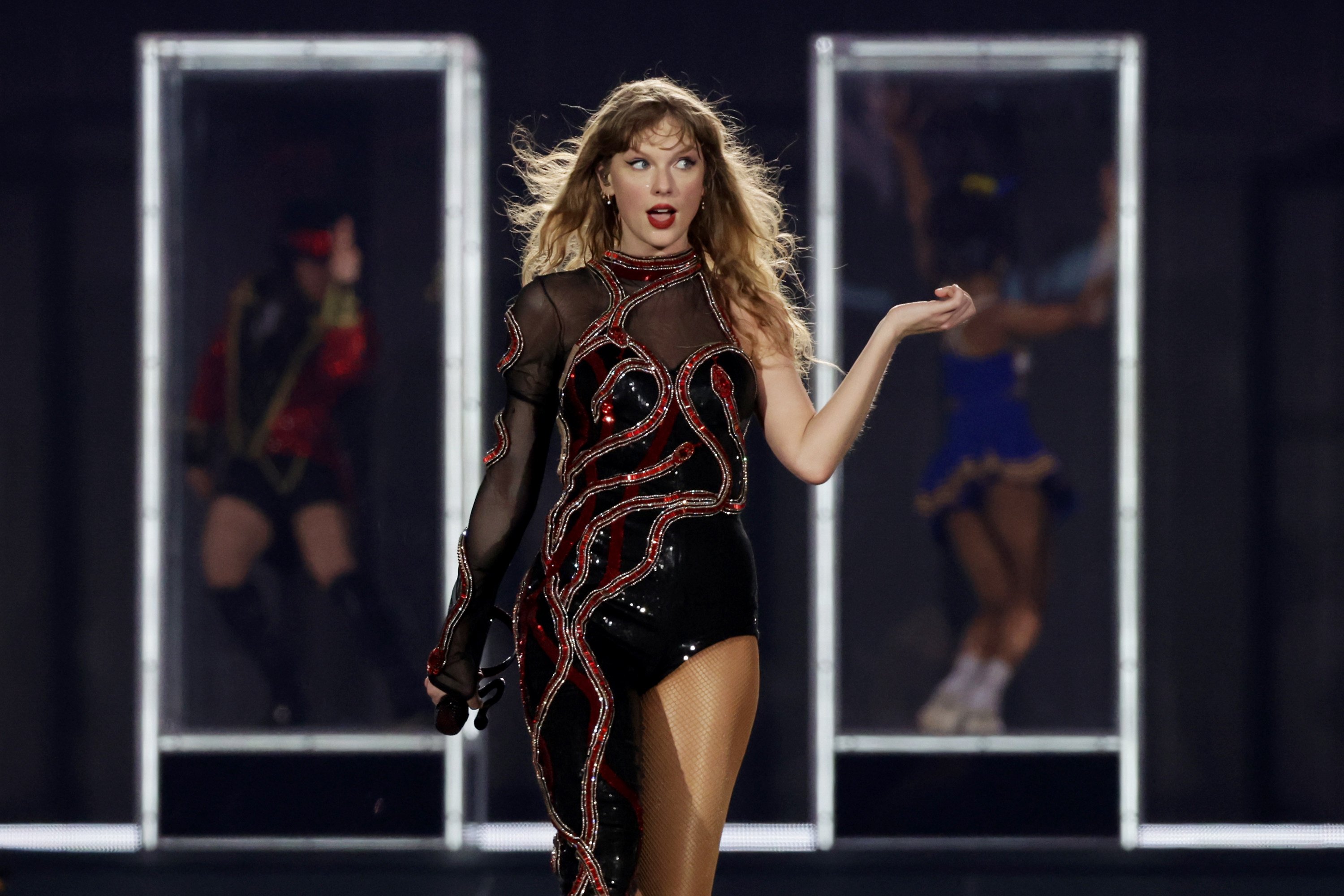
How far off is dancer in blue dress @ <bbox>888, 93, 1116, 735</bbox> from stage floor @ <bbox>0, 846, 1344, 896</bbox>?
42 cm

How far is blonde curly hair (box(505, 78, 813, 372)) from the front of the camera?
2.41 meters

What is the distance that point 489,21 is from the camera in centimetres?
470

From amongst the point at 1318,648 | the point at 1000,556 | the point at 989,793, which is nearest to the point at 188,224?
the point at 1000,556

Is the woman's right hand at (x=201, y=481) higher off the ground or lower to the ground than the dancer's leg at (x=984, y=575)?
higher

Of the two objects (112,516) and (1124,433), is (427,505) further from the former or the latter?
(1124,433)

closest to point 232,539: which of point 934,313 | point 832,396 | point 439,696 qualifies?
point 439,696

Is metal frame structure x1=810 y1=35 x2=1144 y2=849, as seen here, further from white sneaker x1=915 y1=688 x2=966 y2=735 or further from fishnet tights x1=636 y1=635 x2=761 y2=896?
fishnet tights x1=636 y1=635 x2=761 y2=896

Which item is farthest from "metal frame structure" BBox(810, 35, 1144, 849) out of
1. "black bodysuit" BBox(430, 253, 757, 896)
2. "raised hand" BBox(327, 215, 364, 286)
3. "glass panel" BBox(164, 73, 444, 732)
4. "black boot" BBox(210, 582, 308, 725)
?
"black bodysuit" BBox(430, 253, 757, 896)

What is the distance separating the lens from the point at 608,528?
7.53 ft

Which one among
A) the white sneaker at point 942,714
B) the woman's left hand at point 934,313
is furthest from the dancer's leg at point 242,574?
the woman's left hand at point 934,313

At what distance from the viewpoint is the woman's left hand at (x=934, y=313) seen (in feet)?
7.41

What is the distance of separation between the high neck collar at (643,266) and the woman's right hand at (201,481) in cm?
257

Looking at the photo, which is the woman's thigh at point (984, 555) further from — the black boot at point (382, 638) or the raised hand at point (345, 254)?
the raised hand at point (345, 254)

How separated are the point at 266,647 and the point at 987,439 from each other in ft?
7.32
